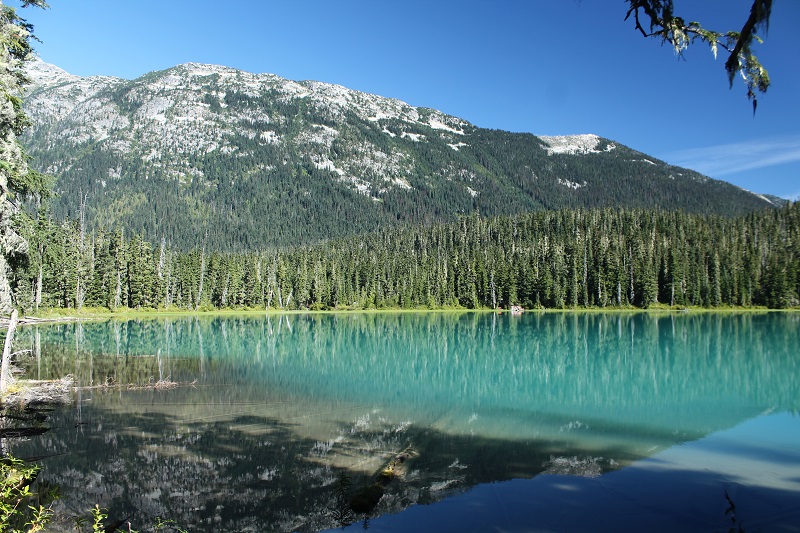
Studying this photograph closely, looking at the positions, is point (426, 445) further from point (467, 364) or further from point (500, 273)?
point (500, 273)

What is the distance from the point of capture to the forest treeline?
9325 centimetres

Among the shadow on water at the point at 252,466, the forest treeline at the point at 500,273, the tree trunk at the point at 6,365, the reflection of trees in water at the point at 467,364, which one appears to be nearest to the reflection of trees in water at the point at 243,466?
the shadow on water at the point at 252,466

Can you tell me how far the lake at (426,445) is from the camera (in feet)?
33.5

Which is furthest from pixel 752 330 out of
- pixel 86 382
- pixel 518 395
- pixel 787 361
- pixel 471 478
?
pixel 86 382

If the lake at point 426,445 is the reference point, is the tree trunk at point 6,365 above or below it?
above

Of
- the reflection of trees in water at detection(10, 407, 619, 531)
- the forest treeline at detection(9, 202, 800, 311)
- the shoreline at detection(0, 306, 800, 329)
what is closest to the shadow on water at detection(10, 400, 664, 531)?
the reflection of trees in water at detection(10, 407, 619, 531)

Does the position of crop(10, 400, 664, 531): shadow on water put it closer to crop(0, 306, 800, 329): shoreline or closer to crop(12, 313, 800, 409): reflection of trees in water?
crop(12, 313, 800, 409): reflection of trees in water

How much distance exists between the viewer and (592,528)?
30.8ft

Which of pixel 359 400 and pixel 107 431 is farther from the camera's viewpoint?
pixel 359 400

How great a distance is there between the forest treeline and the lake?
7092cm

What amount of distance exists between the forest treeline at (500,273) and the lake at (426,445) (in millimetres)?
70921

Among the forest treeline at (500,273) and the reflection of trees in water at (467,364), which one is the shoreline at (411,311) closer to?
the forest treeline at (500,273)

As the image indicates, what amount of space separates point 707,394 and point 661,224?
13511 cm

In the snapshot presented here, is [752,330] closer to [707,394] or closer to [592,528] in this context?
[707,394]
